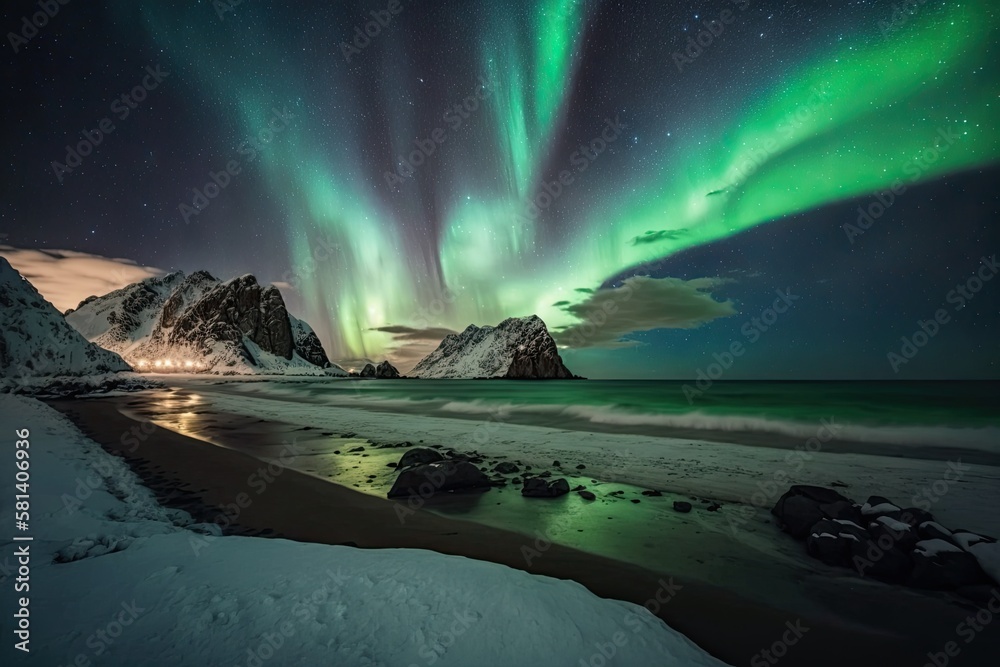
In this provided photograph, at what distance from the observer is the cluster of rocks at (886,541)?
490cm

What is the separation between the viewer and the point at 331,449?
13672mm

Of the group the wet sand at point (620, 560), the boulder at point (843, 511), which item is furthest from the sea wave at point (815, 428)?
the wet sand at point (620, 560)

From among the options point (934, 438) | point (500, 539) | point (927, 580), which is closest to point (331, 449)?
point (500, 539)

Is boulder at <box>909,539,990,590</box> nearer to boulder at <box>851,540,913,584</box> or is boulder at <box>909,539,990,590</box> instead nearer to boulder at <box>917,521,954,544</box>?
boulder at <box>851,540,913,584</box>

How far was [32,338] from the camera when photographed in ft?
163

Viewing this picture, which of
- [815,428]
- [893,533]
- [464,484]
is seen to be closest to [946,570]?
[893,533]

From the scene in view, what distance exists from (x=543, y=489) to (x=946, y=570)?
601cm

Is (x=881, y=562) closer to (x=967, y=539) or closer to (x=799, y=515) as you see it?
(x=799, y=515)

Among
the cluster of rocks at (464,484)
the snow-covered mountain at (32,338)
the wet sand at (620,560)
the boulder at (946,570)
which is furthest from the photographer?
the snow-covered mountain at (32,338)

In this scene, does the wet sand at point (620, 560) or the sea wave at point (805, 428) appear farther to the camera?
the sea wave at point (805, 428)

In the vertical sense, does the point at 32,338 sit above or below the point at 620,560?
above

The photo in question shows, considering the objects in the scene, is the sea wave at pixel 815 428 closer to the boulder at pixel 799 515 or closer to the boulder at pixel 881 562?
the boulder at pixel 799 515

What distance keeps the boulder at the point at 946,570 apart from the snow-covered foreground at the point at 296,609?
425 cm

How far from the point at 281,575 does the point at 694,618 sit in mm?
4357
